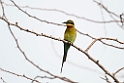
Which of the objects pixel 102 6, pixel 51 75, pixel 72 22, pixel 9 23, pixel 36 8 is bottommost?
pixel 51 75

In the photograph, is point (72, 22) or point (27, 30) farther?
point (72, 22)

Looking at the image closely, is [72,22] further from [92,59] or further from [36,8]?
[92,59]

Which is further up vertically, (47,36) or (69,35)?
(69,35)

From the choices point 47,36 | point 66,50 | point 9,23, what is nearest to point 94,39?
point 47,36

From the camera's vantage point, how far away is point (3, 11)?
2.01 m

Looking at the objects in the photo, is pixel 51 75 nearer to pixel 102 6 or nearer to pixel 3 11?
pixel 3 11

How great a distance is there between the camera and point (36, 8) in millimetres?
2650

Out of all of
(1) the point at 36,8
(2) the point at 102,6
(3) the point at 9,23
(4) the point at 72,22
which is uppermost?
(4) the point at 72,22

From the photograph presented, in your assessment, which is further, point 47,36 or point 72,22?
point 72,22

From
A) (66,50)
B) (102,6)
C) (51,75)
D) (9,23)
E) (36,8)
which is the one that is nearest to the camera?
(9,23)

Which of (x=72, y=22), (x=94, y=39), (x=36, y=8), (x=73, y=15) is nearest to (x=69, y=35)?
(x=72, y=22)

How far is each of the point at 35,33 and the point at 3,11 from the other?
0.34 m

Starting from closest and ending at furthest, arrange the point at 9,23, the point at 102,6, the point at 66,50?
1. the point at 9,23
2. the point at 102,6
3. the point at 66,50

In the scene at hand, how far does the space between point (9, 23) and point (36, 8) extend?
2.44 ft
